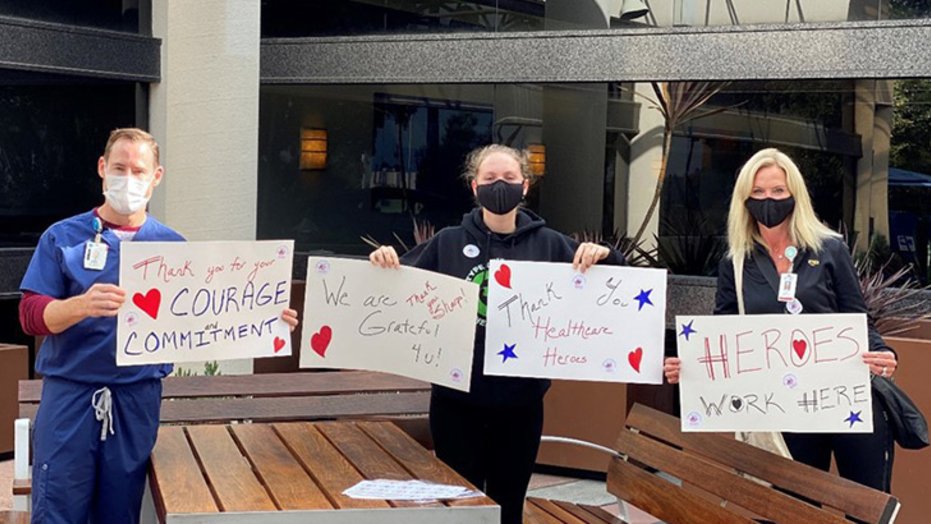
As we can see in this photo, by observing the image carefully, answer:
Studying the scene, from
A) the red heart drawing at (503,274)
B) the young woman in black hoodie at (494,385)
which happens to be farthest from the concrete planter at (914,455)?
the red heart drawing at (503,274)

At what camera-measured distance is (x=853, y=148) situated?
25.1ft

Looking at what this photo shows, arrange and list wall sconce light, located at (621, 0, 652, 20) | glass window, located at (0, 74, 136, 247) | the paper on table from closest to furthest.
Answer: the paper on table, wall sconce light, located at (621, 0, 652, 20), glass window, located at (0, 74, 136, 247)

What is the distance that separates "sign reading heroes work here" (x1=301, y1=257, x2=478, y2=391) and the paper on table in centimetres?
60

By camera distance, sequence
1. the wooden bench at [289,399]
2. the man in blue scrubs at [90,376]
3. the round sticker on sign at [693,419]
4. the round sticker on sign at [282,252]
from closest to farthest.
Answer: the man in blue scrubs at [90,376], the round sticker on sign at [693,419], the round sticker on sign at [282,252], the wooden bench at [289,399]

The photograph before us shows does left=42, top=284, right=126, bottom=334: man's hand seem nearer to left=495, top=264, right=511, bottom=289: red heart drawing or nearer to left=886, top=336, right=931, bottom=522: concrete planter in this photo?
left=495, top=264, right=511, bottom=289: red heart drawing

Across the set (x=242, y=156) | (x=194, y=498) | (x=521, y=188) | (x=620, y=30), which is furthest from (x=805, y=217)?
(x=242, y=156)

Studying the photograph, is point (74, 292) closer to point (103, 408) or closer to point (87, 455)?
point (103, 408)

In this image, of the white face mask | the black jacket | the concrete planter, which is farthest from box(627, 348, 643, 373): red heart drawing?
the concrete planter

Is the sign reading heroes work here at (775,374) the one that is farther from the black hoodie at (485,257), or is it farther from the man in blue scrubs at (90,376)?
the man in blue scrubs at (90,376)

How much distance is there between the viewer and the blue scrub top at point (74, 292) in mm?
3598

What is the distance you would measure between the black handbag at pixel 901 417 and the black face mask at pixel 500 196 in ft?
4.50

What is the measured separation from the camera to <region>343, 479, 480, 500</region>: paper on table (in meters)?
3.41

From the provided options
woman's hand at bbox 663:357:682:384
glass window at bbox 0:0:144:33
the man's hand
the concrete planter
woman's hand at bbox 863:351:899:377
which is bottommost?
the concrete planter

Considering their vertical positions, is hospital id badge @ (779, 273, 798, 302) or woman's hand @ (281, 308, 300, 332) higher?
hospital id badge @ (779, 273, 798, 302)
